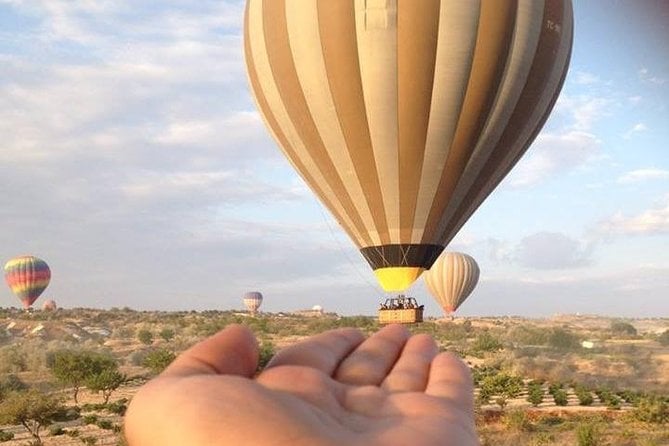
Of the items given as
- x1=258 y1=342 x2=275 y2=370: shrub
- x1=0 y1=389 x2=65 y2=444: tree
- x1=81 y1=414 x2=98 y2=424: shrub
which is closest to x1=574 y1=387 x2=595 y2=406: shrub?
x1=258 y1=342 x2=275 y2=370: shrub

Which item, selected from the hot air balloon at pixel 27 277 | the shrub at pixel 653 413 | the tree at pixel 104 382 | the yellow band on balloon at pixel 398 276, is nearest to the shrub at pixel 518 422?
the shrub at pixel 653 413

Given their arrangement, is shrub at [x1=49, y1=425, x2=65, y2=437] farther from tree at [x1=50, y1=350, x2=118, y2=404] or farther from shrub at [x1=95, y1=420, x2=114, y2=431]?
tree at [x1=50, y1=350, x2=118, y2=404]

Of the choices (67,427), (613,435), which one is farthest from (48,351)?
(613,435)

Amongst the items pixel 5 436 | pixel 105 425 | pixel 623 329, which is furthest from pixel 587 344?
pixel 5 436

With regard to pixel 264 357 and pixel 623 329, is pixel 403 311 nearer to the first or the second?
pixel 264 357

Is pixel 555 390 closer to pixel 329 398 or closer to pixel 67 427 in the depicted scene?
pixel 67 427
